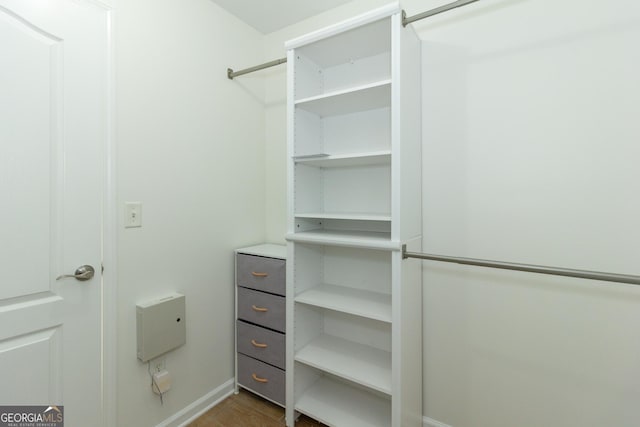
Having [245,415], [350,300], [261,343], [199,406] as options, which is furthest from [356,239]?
[199,406]

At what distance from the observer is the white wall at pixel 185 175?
4.81ft

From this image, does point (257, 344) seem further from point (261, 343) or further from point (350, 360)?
point (350, 360)

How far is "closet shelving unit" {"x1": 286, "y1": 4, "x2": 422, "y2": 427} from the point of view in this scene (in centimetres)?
137

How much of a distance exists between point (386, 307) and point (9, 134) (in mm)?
1809

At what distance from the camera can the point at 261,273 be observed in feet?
6.03

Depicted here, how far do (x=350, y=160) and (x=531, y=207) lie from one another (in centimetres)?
92

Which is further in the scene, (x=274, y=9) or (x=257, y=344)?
(x=274, y=9)

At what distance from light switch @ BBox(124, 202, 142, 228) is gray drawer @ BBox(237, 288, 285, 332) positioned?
78 centimetres

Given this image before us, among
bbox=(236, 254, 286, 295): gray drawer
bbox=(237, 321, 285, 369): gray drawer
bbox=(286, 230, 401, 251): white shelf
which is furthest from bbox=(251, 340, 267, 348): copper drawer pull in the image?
bbox=(286, 230, 401, 251): white shelf

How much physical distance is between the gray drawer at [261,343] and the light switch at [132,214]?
937 mm

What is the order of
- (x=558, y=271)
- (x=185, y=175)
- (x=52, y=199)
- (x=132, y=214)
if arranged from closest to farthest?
(x=558, y=271) < (x=52, y=199) < (x=132, y=214) < (x=185, y=175)

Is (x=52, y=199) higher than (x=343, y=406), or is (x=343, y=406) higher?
(x=52, y=199)

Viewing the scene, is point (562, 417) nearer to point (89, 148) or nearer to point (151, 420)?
point (151, 420)

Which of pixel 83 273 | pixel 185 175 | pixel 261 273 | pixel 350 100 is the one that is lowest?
pixel 261 273
